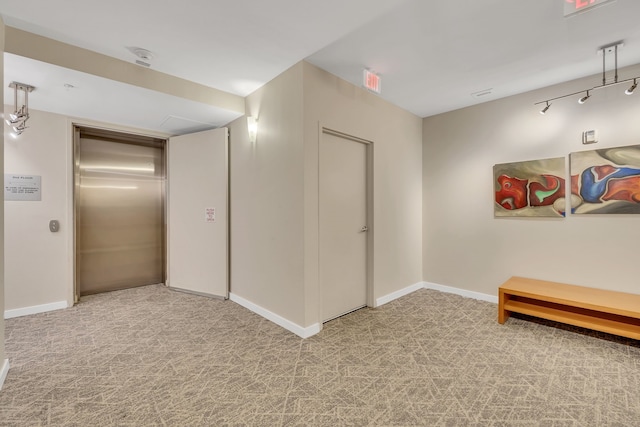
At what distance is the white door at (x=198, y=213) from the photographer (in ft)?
13.3

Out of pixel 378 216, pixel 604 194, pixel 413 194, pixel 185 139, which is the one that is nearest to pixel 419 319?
pixel 378 216

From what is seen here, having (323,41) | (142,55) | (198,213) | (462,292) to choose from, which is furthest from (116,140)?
(462,292)

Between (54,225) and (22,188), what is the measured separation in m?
0.56

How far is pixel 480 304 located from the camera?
3.80 metres

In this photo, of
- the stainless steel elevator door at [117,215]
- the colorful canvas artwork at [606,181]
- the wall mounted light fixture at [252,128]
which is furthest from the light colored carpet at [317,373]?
the wall mounted light fixture at [252,128]

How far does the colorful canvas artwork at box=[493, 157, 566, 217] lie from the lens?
3393 millimetres

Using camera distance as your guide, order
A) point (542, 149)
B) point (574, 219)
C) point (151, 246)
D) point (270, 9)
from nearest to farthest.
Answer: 1. point (270, 9)
2. point (574, 219)
3. point (542, 149)
4. point (151, 246)

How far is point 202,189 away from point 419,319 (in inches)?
141

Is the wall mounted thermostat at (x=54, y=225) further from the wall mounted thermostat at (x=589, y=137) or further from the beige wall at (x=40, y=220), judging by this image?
the wall mounted thermostat at (x=589, y=137)

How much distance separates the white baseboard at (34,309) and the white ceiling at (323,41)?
2552 millimetres

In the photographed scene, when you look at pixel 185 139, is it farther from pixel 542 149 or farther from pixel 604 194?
pixel 604 194

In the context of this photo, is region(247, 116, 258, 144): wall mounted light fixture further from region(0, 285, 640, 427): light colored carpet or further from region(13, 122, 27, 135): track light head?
region(13, 122, 27, 135): track light head

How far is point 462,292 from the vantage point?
4188mm

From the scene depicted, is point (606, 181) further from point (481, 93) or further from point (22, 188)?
point (22, 188)
